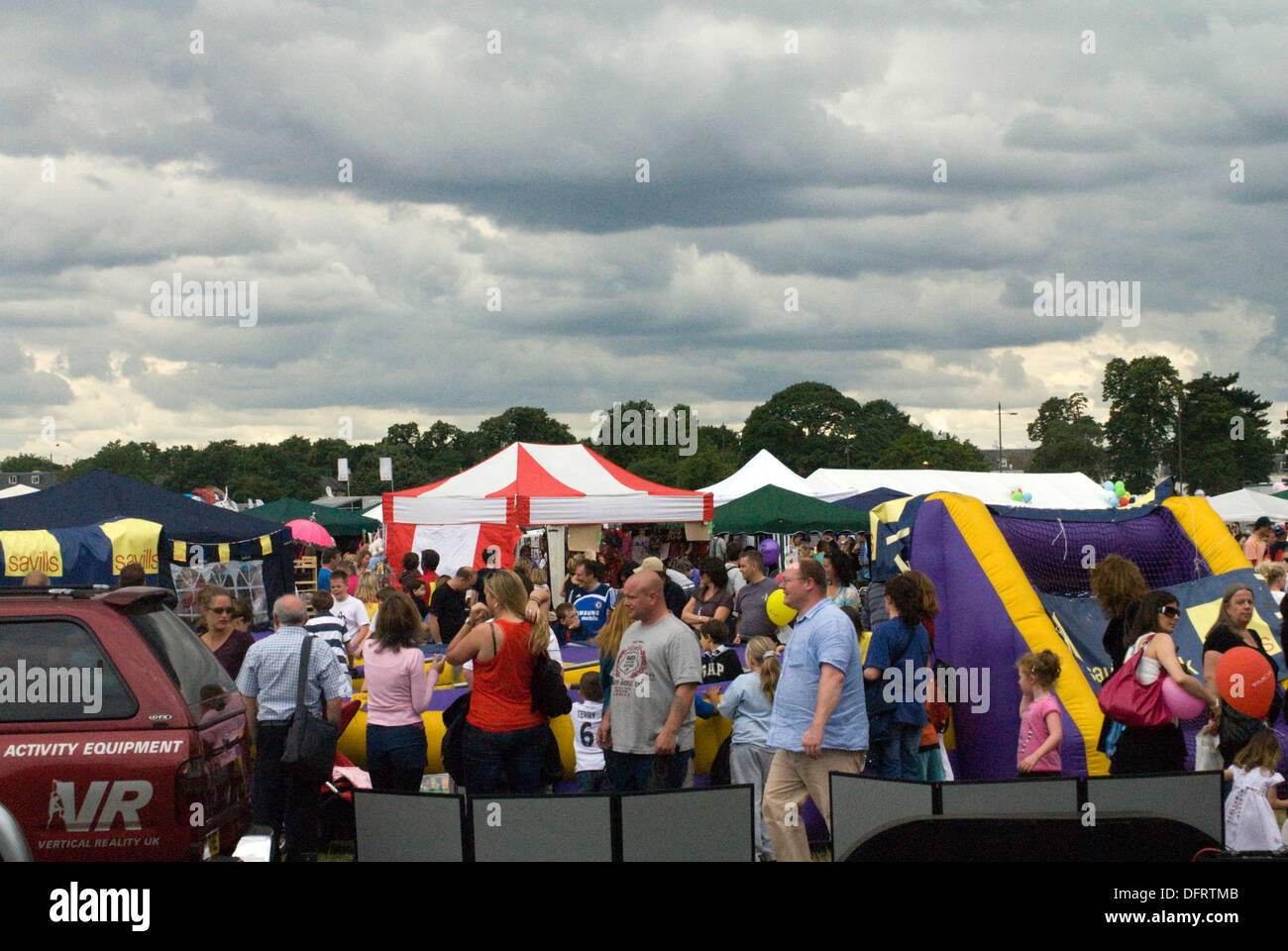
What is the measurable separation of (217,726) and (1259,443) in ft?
314

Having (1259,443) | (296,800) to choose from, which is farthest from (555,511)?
(1259,443)

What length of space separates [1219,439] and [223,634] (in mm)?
90948

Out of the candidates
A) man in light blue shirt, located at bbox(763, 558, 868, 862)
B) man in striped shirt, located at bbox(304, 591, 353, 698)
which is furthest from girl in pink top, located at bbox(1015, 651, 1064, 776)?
man in striped shirt, located at bbox(304, 591, 353, 698)

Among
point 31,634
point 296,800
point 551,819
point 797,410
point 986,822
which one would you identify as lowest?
point 296,800

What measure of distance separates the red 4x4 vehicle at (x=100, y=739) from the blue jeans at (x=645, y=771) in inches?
80.9

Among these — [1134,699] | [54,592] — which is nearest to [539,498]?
[1134,699]

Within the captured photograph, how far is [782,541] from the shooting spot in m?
28.6

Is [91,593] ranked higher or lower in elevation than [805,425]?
lower

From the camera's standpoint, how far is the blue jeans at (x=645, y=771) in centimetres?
598

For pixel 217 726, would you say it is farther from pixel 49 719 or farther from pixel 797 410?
pixel 797 410

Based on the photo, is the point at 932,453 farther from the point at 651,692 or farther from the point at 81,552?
the point at 651,692

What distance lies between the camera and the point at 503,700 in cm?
604
